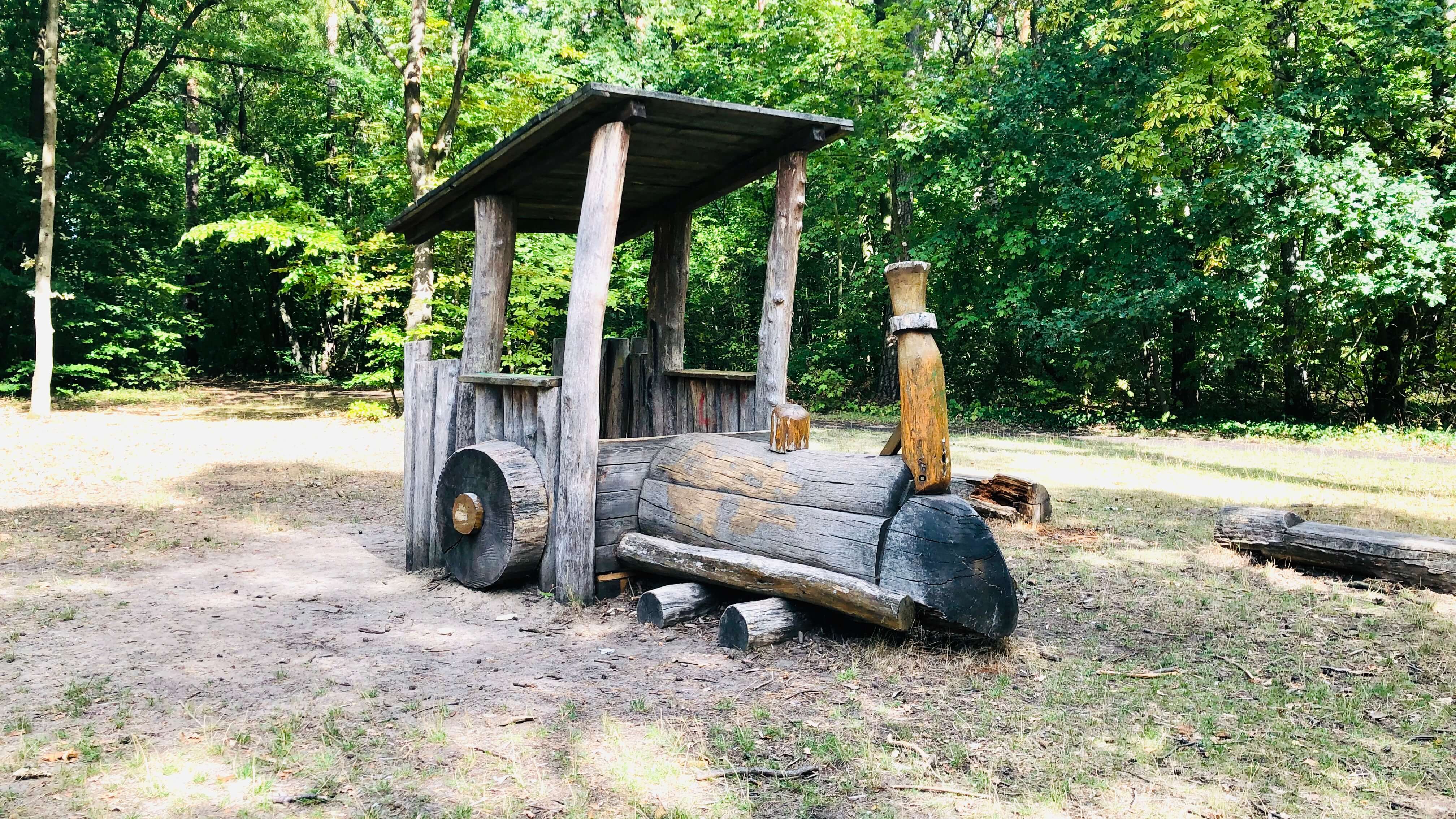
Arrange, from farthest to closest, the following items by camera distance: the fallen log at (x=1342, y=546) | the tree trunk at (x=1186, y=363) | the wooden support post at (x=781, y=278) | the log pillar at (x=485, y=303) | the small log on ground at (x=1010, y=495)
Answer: the tree trunk at (x=1186, y=363) < the small log on ground at (x=1010, y=495) < the log pillar at (x=485, y=303) < the wooden support post at (x=781, y=278) < the fallen log at (x=1342, y=546)

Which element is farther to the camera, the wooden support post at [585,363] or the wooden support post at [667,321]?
the wooden support post at [667,321]

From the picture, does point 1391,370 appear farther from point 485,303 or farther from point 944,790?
point 944,790

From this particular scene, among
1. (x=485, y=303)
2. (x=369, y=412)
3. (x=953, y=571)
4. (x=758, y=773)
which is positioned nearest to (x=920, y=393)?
(x=953, y=571)

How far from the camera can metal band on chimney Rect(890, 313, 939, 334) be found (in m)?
4.27

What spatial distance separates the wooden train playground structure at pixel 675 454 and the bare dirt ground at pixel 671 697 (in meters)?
0.32

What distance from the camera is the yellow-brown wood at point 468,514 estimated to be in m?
5.59

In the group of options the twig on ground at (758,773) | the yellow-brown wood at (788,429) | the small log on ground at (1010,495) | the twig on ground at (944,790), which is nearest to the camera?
the twig on ground at (944,790)

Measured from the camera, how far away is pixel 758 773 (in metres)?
3.19

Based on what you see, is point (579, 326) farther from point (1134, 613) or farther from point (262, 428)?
point (262, 428)

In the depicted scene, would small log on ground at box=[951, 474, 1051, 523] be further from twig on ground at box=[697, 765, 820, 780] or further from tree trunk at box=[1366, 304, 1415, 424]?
tree trunk at box=[1366, 304, 1415, 424]

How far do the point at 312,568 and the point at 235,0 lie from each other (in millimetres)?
18650

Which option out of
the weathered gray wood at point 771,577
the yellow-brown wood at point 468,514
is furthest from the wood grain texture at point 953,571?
the yellow-brown wood at point 468,514

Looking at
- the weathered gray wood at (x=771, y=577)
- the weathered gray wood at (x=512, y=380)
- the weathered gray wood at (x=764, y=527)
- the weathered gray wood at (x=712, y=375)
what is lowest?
the weathered gray wood at (x=771, y=577)

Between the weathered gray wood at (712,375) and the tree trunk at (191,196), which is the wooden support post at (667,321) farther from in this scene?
the tree trunk at (191,196)
